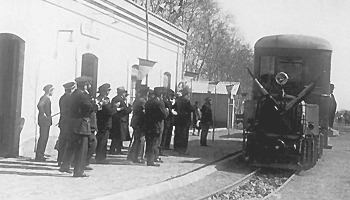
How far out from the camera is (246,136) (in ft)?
43.8

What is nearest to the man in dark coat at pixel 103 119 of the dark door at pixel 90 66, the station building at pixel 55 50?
the station building at pixel 55 50

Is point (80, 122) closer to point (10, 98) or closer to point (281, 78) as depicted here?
point (10, 98)

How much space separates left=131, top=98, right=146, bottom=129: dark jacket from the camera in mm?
11727

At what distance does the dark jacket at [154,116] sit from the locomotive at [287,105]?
8.86ft

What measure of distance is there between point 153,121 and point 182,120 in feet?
9.21

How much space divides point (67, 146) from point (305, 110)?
592cm

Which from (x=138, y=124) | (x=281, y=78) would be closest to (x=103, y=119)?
(x=138, y=124)

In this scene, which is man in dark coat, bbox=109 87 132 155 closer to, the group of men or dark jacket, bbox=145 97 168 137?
the group of men

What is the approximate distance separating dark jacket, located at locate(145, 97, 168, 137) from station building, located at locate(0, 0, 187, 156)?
2.82m

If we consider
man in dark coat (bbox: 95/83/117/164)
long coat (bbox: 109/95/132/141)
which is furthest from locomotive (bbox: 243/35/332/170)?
man in dark coat (bbox: 95/83/117/164)

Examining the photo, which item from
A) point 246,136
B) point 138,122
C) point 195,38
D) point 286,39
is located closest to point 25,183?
point 138,122

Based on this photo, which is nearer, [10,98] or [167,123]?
[10,98]

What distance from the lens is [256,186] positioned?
10594mm

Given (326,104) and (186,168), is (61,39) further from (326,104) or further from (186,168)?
(326,104)
